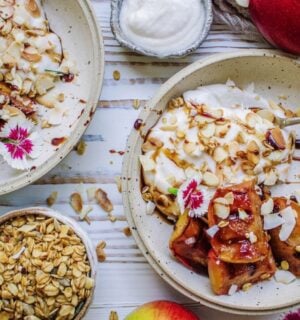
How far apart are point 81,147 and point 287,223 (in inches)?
17.1

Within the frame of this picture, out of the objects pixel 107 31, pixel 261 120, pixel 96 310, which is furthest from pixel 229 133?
pixel 96 310

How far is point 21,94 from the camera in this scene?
1577 mm

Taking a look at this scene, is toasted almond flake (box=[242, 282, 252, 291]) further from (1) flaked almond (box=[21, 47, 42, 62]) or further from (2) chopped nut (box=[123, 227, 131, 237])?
(1) flaked almond (box=[21, 47, 42, 62])

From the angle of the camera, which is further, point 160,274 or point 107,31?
point 107,31

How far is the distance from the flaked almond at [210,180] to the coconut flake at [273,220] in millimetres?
112

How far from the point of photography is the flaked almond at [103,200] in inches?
64.6

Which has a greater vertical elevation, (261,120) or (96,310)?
(261,120)

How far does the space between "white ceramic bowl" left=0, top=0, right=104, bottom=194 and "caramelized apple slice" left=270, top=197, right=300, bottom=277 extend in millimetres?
395

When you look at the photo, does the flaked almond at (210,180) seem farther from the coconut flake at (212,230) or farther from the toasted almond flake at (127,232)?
the toasted almond flake at (127,232)

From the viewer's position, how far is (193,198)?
4.90ft

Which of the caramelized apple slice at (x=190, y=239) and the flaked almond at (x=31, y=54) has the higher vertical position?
the flaked almond at (x=31, y=54)

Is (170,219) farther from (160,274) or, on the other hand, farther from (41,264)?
(41,264)

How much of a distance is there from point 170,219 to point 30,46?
0.43 m

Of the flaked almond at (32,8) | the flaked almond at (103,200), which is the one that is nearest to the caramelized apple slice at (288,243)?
the flaked almond at (103,200)
